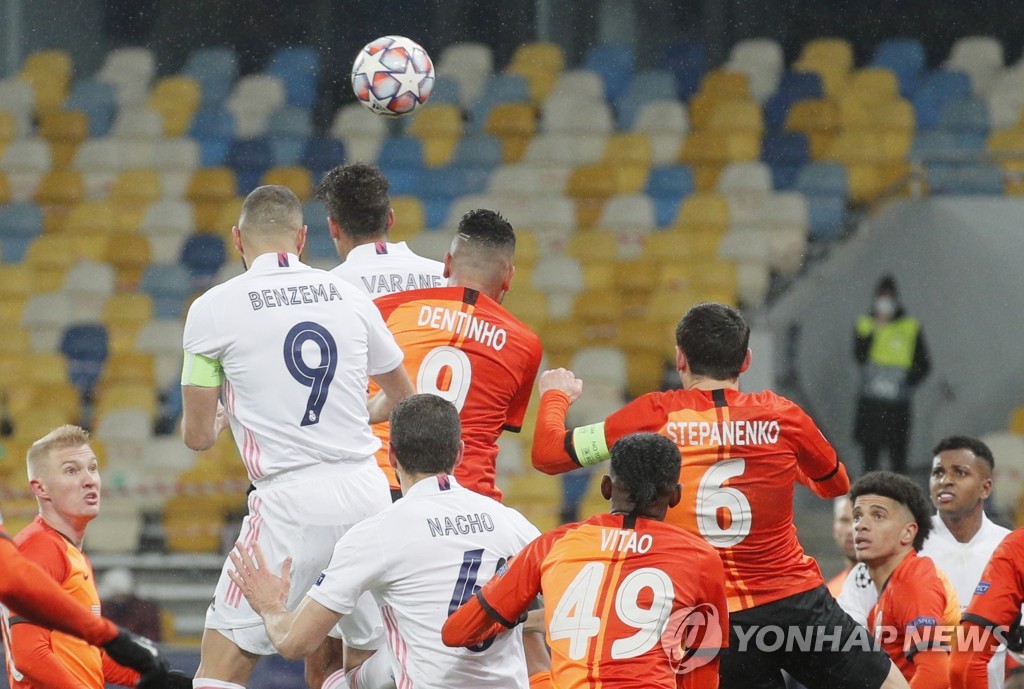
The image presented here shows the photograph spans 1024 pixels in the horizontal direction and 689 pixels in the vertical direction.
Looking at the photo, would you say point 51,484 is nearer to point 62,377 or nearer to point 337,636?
point 337,636

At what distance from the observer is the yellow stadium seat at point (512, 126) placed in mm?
12689

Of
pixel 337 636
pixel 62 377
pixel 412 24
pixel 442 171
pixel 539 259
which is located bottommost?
pixel 337 636

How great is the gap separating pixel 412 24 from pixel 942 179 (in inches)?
210

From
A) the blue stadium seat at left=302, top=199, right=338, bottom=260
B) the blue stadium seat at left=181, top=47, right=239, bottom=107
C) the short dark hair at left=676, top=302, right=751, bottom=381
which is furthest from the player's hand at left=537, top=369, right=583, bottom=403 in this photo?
the blue stadium seat at left=181, top=47, right=239, bottom=107

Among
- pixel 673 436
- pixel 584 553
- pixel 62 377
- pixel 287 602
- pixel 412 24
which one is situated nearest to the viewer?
pixel 584 553

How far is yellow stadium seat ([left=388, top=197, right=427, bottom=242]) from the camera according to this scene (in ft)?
39.3

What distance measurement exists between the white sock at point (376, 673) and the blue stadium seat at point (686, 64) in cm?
903

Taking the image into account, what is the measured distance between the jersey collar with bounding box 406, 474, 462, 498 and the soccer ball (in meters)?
2.83

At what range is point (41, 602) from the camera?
3.59m

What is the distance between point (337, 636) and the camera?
207 inches

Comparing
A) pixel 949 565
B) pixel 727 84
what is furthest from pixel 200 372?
pixel 727 84

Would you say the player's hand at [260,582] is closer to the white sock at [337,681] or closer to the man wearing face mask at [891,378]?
the white sock at [337,681]

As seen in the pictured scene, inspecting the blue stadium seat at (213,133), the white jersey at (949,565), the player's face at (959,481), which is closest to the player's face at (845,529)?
the white jersey at (949,565)

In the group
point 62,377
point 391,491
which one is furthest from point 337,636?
point 62,377
